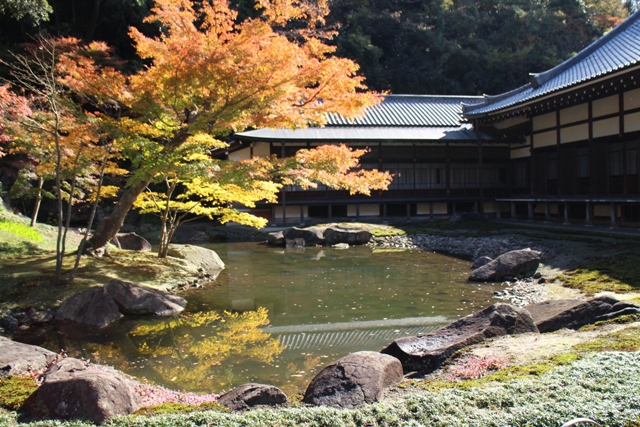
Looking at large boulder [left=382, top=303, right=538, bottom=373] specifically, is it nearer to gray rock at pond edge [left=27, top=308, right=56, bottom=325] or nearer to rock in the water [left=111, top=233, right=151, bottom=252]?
gray rock at pond edge [left=27, top=308, right=56, bottom=325]

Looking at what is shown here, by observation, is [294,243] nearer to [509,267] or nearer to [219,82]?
[509,267]

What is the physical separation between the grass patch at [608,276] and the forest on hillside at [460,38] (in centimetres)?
3074

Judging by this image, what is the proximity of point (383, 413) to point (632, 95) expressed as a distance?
56.6 ft

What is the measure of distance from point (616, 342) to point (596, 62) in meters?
17.0

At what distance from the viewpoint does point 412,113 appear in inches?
1178

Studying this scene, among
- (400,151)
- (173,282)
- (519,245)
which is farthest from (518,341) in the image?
(400,151)

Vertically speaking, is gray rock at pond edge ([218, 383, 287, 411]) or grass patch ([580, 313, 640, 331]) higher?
grass patch ([580, 313, 640, 331])

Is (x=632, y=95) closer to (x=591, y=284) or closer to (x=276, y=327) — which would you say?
(x=591, y=284)

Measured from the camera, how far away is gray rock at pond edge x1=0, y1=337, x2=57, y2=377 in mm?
5441

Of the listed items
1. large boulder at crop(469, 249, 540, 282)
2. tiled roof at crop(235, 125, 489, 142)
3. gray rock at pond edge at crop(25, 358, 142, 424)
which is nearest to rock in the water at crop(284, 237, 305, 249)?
tiled roof at crop(235, 125, 489, 142)

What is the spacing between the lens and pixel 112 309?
951 centimetres

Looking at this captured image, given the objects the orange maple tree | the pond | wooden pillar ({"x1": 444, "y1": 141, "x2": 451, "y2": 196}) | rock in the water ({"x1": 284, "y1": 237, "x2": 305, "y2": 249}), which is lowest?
the pond

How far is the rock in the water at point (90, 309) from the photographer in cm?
918

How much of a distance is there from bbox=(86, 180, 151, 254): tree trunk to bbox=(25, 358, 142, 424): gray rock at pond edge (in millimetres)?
8022
